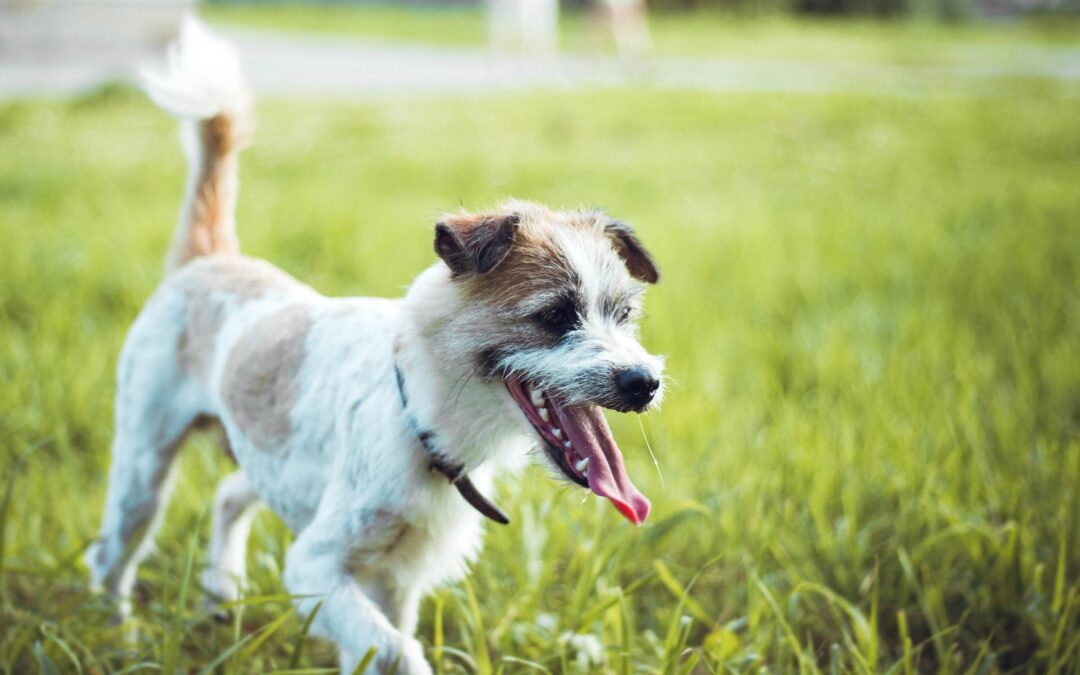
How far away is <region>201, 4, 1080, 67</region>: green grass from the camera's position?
2244 centimetres

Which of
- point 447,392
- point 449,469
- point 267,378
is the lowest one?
point 449,469

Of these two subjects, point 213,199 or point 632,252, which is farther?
point 213,199

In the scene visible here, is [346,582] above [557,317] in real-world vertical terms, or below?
below

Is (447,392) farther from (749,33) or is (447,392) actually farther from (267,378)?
(749,33)

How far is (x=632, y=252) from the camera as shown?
2891 mm

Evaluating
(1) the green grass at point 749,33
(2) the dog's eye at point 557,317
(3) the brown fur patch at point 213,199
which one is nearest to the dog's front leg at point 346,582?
(2) the dog's eye at point 557,317

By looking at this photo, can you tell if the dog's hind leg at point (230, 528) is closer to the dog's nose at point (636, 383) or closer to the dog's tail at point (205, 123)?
the dog's tail at point (205, 123)

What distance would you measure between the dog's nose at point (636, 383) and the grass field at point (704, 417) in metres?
0.62

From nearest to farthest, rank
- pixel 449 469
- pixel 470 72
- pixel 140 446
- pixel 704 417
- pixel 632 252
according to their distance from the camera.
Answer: pixel 449 469 → pixel 632 252 → pixel 140 446 → pixel 704 417 → pixel 470 72

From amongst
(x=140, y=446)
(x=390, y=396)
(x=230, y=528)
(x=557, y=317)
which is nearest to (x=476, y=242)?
(x=557, y=317)

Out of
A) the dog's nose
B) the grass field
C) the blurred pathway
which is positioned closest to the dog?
the dog's nose

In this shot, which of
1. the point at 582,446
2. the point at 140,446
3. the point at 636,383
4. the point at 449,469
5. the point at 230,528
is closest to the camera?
the point at 636,383

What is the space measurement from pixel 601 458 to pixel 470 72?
1568cm

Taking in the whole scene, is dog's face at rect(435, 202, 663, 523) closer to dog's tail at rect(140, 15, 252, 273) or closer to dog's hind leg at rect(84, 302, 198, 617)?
dog's hind leg at rect(84, 302, 198, 617)
